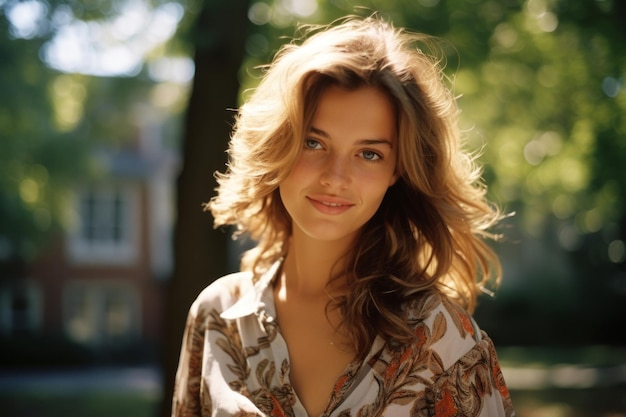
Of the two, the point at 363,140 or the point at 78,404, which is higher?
the point at 363,140

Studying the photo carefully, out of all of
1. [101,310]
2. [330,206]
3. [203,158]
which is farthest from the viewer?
A: [101,310]

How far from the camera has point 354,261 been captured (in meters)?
2.79

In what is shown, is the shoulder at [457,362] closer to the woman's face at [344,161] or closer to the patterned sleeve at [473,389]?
the patterned sleeve at [473,389]

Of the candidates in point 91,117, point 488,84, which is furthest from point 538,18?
point 91,117

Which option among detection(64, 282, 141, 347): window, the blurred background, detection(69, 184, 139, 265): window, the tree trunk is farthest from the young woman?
detection(69, 184, 139, 265): window

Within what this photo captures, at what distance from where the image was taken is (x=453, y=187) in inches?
109

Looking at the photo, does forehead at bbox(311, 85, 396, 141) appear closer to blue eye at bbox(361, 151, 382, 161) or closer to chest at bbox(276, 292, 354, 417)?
blue eye at bbox(361, 151, 382, 161)

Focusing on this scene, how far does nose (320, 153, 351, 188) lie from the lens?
2506 millimetres

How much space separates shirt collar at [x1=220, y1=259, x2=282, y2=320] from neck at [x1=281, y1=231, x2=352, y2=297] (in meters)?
0.08

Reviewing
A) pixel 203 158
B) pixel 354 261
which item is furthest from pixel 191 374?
pixel 203 158

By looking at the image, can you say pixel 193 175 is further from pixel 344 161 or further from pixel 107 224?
pixel 107 224

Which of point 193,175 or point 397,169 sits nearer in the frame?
point 397,169

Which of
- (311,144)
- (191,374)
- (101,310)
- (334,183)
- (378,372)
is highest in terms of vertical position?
(311,144)

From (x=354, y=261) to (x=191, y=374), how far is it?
662mm
